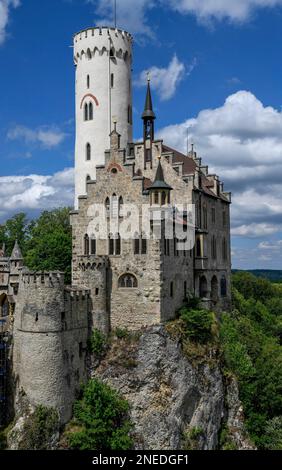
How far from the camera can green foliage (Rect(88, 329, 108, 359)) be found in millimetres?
43906

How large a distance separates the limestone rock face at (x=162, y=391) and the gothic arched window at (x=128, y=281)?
13.7ft

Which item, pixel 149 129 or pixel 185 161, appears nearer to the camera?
pixel 149 129

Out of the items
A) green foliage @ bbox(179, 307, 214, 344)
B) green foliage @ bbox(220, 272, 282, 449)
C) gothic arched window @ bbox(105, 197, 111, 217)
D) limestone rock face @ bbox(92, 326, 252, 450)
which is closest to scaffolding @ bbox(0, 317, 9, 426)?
limestone rock face @ bbox(92, 326, 252, 450)

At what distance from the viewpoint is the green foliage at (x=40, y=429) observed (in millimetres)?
37719

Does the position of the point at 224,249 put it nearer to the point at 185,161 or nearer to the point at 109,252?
→ the point at 185,161

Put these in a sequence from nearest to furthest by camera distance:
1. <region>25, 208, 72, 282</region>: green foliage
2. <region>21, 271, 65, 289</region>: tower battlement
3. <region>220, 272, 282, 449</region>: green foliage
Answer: <region>21, 271, 65, 289</region>: tower battlement
<region>220, 272, 282, 449</region>: green foliage
<region>25, 208, 72, 282</region>: green foliage

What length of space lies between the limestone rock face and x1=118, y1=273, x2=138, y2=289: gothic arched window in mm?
4185

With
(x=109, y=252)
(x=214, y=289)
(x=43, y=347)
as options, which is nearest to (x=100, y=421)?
(x=43, y=347)

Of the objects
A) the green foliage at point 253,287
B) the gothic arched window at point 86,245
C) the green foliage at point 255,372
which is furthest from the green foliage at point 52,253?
the green foliage at point 253,287

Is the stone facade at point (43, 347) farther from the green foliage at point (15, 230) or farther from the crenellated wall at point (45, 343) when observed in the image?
the green foliage at point (15, 230)

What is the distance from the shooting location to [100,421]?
39.9 metres

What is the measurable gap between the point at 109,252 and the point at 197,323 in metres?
10.3

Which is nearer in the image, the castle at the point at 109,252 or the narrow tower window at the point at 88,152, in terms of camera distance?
the castle at the point at 109,252

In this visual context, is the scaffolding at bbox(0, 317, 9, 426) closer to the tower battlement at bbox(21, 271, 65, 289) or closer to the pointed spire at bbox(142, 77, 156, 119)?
the tower battlement at bbox(21, 271, 65, 289)
